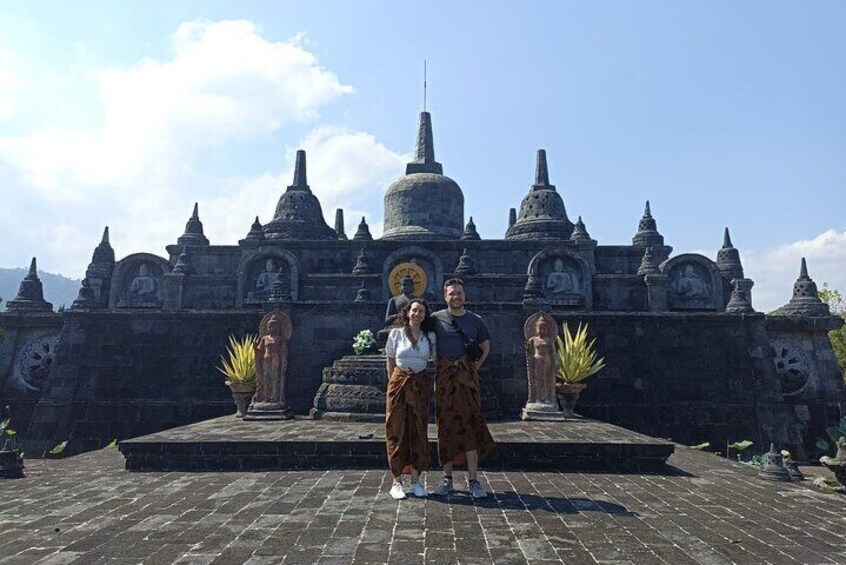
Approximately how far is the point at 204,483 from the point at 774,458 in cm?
740

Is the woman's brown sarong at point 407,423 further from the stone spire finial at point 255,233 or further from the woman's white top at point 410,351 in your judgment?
the stone spire finial at point 255,233

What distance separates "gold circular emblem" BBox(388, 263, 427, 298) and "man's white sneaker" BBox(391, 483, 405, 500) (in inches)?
528

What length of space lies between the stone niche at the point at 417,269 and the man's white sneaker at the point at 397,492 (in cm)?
1345

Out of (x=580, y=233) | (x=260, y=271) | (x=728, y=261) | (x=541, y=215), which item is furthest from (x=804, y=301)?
(x=260, y=271)

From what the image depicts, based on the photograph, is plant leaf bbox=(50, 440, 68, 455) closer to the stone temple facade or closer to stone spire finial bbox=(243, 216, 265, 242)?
the stone temple facade

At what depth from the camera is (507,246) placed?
23.5 metres

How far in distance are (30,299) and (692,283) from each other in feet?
74.8

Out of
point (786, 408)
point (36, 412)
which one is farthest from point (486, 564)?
point (36, 412)

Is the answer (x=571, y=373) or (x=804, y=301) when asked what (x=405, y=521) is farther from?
(x=804, y=301)

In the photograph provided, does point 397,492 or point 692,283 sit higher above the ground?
point 692,283

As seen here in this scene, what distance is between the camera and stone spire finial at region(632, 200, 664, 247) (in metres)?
25.6

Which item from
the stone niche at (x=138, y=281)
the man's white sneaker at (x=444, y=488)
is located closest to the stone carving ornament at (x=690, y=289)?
the man's white sneaker at (x=444, y=488)

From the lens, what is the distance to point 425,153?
96.1 feet

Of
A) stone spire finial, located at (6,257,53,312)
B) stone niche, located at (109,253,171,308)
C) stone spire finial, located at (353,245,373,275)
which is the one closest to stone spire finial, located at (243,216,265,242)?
stone niche, located at (109,253,171,308)
